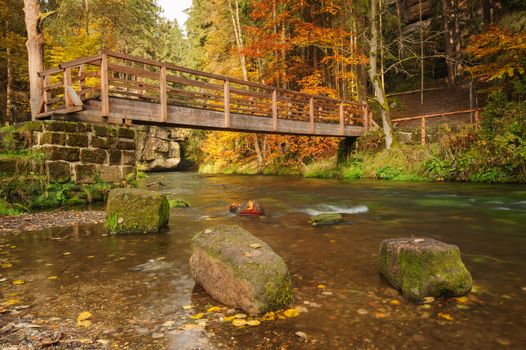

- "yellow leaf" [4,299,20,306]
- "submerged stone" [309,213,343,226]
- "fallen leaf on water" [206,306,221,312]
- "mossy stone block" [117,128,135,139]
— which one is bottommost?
"fallen leaf on water" [206,306,221,312]

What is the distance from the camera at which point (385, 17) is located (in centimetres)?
2747

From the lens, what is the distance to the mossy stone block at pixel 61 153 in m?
8.84

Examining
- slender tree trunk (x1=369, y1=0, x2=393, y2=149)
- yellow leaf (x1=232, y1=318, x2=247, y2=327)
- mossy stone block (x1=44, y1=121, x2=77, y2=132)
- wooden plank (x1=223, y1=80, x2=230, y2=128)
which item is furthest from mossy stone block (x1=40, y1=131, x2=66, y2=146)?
slender tree trunk (x1=369, y1=0, x2=393, y2=149)

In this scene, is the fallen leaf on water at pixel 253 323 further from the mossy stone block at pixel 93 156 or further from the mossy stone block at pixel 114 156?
the mossy stone block at pixel 114 156

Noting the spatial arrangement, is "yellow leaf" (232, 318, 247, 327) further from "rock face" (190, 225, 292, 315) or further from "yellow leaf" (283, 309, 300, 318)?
"yellow leaf" (283, 309, 300, 318)

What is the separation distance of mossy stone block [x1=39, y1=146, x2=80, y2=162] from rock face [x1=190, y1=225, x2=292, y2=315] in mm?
7021

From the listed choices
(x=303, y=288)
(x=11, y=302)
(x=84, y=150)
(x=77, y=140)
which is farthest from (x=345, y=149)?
(x=11, y=302)

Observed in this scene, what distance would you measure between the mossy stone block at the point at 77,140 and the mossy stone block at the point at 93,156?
17cm

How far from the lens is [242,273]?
3.07 metres

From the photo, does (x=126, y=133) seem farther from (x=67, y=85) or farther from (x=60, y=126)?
(x=67, y=85)

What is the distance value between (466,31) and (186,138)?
1195 inches

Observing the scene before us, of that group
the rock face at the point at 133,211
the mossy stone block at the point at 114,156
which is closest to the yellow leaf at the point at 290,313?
the rock face at the point at 133,211

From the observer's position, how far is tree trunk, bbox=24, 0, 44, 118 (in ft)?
37.8

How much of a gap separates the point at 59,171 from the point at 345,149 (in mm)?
14912
